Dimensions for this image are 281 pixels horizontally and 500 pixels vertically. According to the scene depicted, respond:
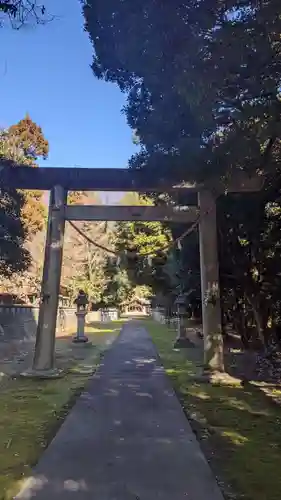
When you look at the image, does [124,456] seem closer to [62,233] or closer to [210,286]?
[210,286]

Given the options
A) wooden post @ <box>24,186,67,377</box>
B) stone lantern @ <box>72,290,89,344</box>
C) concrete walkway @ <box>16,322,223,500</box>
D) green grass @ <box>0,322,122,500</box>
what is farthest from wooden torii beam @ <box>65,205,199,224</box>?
stone lantern @ <box>72,290,89,344</box>

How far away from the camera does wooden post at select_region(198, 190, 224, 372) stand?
802 centimetres

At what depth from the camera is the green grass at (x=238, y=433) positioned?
3.09 meters

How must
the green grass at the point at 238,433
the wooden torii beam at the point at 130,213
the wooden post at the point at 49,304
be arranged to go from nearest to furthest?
1. the green grass at the point at 238,433
2. the wooden post at the point at 49,304
3. the wooden torii beam at the point at 130,213

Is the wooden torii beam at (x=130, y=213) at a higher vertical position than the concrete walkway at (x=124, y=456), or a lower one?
higher

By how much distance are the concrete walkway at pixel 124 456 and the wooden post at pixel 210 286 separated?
1926 mm

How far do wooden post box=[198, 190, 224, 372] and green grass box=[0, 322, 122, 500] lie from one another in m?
2.20

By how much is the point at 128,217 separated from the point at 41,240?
1626 cm

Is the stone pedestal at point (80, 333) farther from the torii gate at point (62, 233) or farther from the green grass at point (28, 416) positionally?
the torii gate at point (62, 233)

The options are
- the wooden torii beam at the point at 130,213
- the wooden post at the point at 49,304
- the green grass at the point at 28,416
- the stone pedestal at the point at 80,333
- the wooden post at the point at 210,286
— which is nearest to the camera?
the green grass at the point at 28,416

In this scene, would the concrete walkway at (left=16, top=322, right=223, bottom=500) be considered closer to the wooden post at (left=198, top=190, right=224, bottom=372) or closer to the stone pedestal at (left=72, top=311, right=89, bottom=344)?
the wooden post at (left=198, top=190, right=224, bottom=372)

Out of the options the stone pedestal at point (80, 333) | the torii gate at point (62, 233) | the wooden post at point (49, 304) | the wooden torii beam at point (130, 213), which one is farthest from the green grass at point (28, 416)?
the stone pedestal at point (80, 333)

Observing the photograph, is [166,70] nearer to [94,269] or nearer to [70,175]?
[70,175]

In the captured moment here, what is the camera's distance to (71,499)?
9.04 feet
